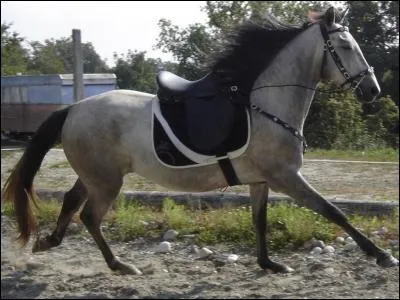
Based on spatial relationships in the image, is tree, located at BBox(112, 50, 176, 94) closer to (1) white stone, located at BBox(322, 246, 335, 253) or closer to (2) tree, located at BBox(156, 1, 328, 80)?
(2) tree, located at BBox(156, 1, 328, 80)

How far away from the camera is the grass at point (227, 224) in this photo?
6.16 m

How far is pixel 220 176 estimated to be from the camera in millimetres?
5320

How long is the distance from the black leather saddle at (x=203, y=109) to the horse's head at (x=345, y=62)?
2.61 feet

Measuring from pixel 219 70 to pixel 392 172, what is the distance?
5.94 m

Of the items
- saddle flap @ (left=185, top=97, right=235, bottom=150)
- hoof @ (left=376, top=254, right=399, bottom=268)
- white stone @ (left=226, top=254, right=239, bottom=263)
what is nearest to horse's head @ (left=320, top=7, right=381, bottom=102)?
saddle flap @ (left=185, top=97, right=235, bottom=150)

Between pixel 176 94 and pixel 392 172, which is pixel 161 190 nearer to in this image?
pixel 176 94

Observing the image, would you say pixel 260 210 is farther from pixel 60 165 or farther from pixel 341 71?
pixel 60 165

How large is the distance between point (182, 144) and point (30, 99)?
16158 millimetres

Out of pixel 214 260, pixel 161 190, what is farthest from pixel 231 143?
pixel 161 190

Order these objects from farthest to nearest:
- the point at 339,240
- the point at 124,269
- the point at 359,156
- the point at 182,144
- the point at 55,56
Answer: the point at 55,56 → the point at 359,156 → the point at 339,240 → the point at 124,269 → the point at 182,144

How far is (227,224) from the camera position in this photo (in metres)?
6.49

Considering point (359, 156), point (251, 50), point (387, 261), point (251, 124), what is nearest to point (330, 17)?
point (251, 50)

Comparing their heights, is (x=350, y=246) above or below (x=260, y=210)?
below

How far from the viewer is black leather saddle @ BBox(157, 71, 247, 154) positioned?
518 centimetres
